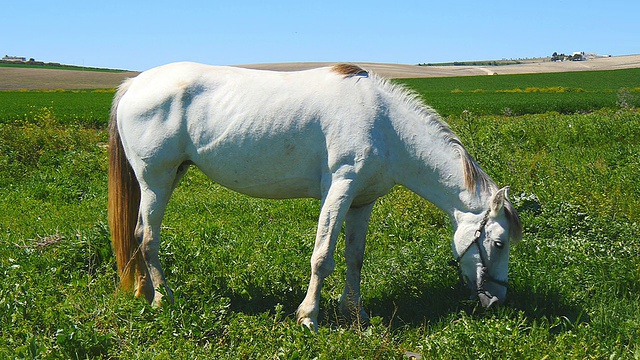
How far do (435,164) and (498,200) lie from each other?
568mm

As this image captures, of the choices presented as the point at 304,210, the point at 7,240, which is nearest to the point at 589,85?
the point at 304,210

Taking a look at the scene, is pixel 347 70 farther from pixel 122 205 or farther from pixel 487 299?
pixel 122 205

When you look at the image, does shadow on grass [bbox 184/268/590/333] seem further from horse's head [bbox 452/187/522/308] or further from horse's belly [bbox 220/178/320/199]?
horse's belly [bbox 220/178/320/199]

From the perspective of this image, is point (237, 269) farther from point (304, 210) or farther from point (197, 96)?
point (304, 210)

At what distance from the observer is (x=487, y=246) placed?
4711mm

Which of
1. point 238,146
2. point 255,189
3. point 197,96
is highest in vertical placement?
point 197,96

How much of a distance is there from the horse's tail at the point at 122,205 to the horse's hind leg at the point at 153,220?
141mm

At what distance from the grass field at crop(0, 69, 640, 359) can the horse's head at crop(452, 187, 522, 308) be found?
22 cm

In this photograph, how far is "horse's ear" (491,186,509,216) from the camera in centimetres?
454

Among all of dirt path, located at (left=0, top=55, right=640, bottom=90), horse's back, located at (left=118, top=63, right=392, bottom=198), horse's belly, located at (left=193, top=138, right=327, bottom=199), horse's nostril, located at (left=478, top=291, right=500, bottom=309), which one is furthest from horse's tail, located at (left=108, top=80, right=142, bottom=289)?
dirt path, located at (left=0, top=55, right=640, bottom=90)

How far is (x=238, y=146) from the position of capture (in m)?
4.94

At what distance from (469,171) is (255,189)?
1762mm

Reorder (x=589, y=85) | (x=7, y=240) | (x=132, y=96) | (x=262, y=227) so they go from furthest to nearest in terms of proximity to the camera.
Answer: (x=589, y=85) < (x=262, y=227) < (x=7, y=240) < (x=132, y=96)

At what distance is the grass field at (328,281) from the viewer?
4227 mm
